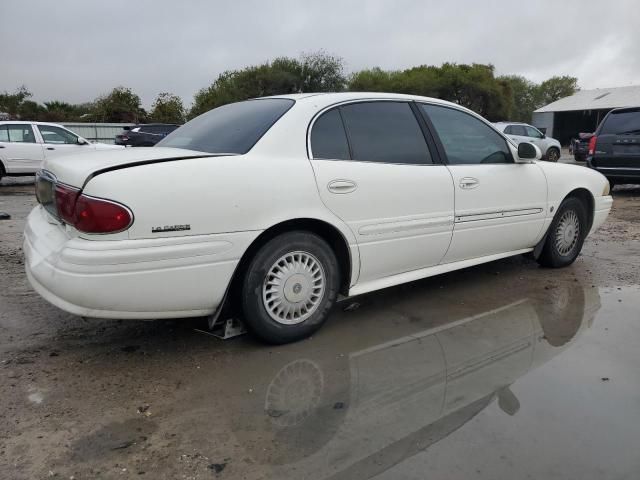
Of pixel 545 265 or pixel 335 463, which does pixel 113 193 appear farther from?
pixel 545 265

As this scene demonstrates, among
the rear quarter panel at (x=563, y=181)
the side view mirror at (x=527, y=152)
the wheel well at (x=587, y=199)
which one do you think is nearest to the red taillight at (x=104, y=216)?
the side view mirror at (x=527, y=152)

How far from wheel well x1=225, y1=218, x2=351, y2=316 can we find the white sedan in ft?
0.04

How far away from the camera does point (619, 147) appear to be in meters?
10.7

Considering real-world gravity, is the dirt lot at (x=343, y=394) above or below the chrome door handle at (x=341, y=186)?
below

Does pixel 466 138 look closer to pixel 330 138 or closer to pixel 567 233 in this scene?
pixel 330 138

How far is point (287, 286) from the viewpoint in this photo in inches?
135

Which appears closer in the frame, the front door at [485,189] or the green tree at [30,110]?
the front door at [485,189]

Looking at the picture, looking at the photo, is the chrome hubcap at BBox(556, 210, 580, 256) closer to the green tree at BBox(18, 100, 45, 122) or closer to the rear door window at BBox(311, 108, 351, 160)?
the rear door window at BBox(311, 108, 351, 160)

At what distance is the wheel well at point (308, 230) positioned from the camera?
3.27 meters

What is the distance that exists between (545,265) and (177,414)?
13.1ft

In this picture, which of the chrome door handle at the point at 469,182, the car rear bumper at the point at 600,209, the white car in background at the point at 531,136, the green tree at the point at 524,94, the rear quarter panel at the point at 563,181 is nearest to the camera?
the chrome door handle at the point at 469,182

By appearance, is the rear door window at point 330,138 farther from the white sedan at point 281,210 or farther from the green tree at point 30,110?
the green tree at point 30,110

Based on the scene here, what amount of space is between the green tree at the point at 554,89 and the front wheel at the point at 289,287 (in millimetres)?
79464

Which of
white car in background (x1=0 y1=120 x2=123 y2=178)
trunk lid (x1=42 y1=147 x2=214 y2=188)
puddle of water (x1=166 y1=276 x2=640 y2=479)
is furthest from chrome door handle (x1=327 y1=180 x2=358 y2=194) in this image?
white car in background (x1=0 y1=120 x2=123 y2=178)
